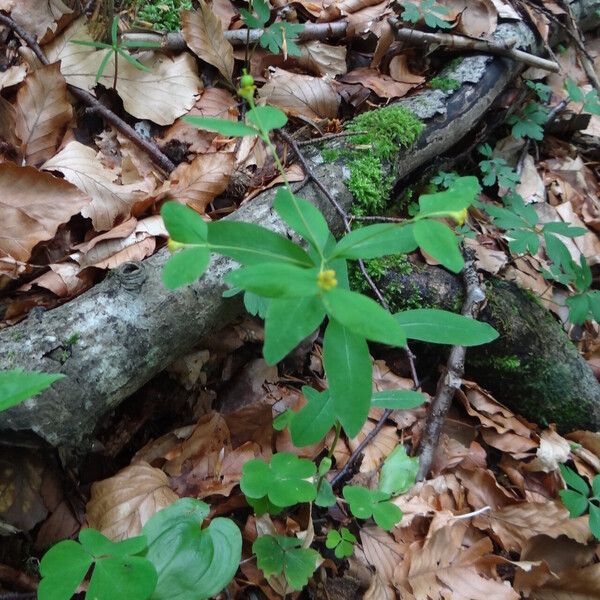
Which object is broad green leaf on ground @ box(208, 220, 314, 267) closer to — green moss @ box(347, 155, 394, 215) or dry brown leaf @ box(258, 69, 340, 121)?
green moss @ box(347, 155, 394, 215)

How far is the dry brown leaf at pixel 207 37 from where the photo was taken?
2676mm

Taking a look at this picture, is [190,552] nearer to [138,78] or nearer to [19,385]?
[19,385]

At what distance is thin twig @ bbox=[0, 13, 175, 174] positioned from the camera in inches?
95.7

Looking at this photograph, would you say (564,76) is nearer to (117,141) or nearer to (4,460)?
(117,141)

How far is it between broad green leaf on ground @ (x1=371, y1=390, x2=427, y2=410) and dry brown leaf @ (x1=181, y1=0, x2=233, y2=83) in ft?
6.67

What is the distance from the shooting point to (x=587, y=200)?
11.8ft

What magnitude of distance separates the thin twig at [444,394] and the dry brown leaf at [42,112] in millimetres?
2048

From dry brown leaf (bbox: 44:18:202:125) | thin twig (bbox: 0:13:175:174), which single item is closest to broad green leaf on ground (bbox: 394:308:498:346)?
thin twig (bbox: 0:13:175:174)

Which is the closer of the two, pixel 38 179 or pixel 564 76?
pixel 38 179

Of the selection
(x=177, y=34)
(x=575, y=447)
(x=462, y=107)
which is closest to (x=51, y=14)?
(x=177, y=34)

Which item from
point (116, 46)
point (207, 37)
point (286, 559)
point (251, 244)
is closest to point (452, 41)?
point (207, 37)

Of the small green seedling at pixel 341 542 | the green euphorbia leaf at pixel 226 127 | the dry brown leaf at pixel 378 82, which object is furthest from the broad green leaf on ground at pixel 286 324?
the dry brown leaf at pixel 378 82

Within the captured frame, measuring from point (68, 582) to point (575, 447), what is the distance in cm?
221

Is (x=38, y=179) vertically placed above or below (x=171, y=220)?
below
